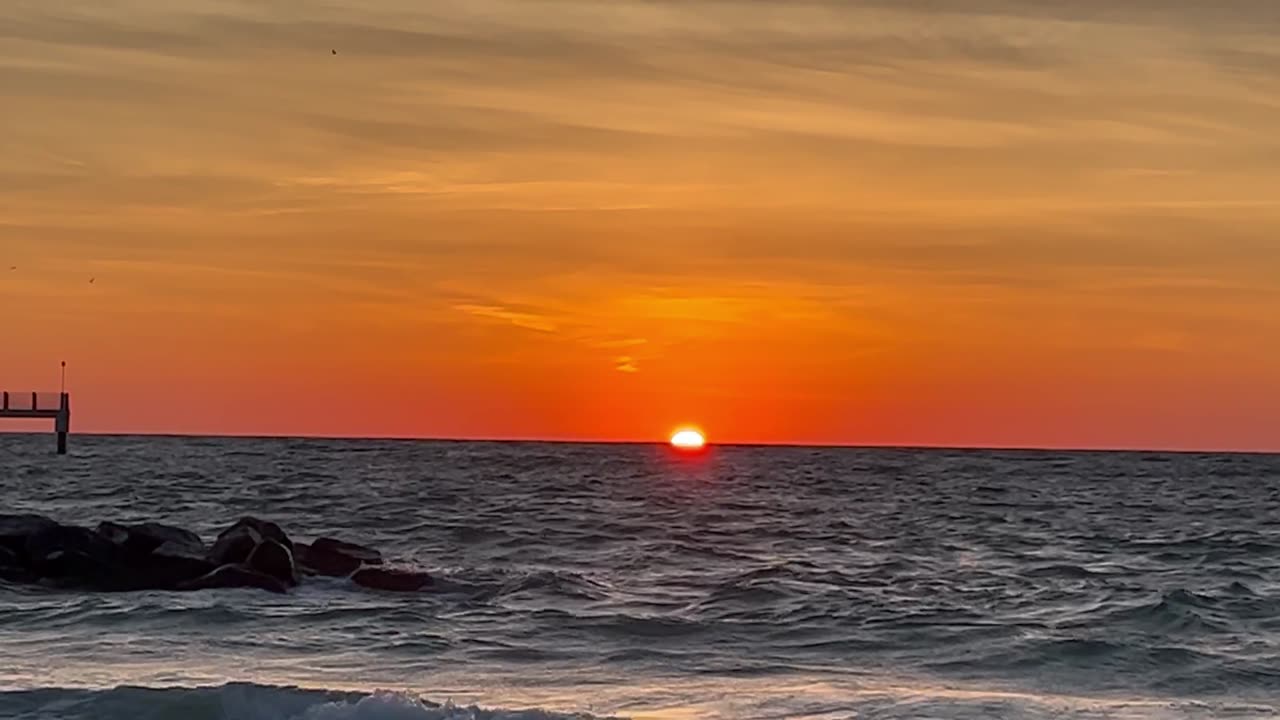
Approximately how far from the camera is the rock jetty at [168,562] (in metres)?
28.3

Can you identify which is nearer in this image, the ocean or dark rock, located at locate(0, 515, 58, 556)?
the ocean

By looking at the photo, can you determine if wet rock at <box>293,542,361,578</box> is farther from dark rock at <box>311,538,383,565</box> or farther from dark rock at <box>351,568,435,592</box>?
dark rock at <box>351,568,435,592</box>

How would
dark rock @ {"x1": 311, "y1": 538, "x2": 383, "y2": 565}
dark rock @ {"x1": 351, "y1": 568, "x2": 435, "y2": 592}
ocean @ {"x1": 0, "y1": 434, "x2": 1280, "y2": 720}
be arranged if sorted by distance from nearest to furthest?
ocean @ {"x1": 0, "y1": 434, "x2": 1280, "y2": 720} < dark rock @ {"x1": 351, "y1": 568, "x2": 435, "y2": 592} < dark rock @ {"x1": 311, "y1": 538, "x2": 383, "y2": 565}

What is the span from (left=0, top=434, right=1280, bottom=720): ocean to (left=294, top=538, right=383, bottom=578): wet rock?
0.93 meters

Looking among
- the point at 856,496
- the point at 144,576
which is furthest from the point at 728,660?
the point at 856,496

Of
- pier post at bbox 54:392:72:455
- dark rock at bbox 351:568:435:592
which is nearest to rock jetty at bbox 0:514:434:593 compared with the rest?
dark rock at bbox 351:568:435:592

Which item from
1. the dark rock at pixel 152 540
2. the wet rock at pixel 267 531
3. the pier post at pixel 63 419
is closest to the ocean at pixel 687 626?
the wet rock at pixel 267 531

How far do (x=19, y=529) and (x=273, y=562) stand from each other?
19.9 ft

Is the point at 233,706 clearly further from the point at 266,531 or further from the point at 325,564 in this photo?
the point at 266,531

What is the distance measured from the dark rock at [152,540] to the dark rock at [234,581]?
1697mm

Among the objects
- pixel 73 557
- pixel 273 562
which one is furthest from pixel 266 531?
pixel 73 557

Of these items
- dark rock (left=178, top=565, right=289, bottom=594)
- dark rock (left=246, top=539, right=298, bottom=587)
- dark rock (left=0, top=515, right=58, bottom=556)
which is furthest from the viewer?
dark rock (left=0, top=515, right=58, bottom=556)

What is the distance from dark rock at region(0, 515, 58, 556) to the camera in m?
30.3

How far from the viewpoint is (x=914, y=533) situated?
44781 mm
